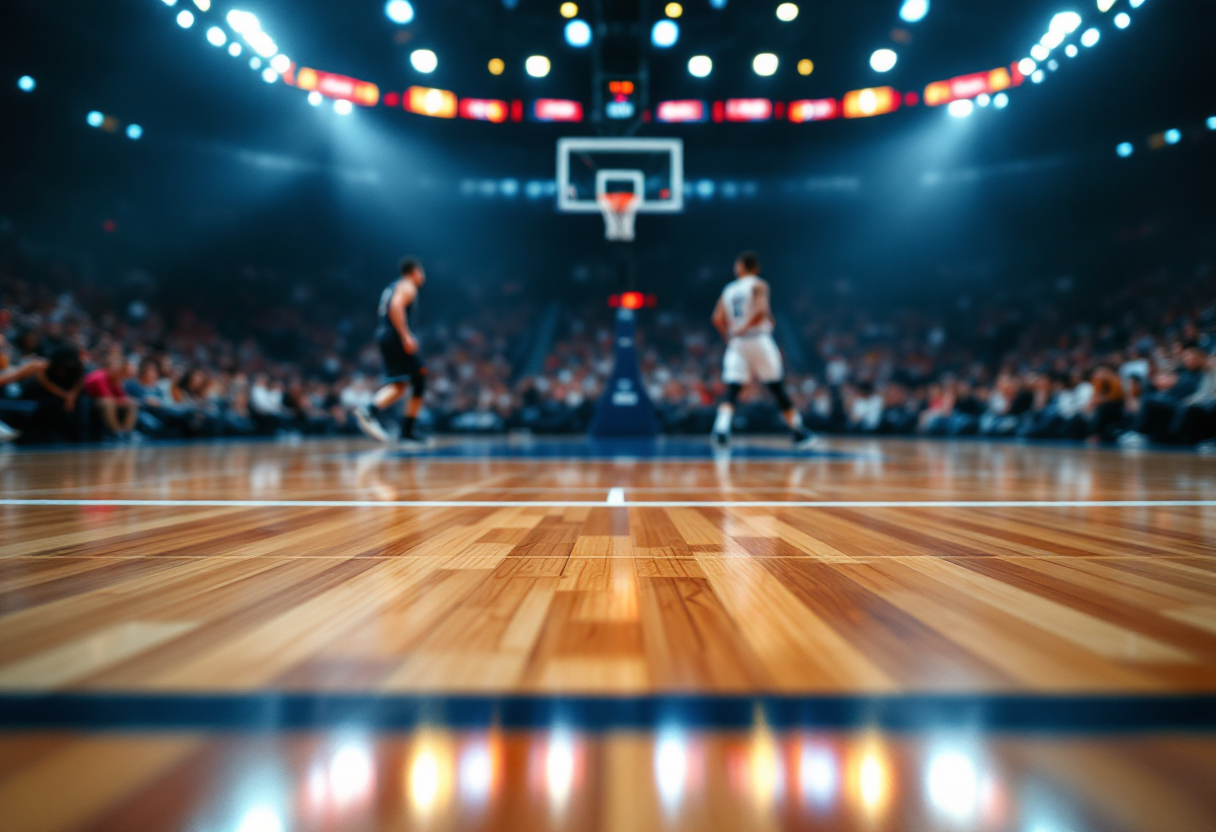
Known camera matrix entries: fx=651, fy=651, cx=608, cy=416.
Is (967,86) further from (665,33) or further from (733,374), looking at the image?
(733,374)

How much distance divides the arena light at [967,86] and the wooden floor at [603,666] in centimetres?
1177

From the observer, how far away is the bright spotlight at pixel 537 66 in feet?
34.1

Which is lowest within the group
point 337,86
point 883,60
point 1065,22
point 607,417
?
point 607,417

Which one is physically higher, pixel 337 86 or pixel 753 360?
pixel 337 86

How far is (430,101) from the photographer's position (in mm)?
11328

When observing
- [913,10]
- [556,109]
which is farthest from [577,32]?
[913,10]

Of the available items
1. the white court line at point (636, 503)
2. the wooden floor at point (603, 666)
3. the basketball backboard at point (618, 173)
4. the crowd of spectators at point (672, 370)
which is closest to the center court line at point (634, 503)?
the white court line at point (636, 503)

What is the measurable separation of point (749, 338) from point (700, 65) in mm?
7270

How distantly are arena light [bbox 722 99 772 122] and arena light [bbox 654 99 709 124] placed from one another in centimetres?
39

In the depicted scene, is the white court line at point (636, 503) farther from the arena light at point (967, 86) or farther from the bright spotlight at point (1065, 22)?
the arena light at point (967, 86)

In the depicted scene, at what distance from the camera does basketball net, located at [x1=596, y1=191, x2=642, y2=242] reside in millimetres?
8156

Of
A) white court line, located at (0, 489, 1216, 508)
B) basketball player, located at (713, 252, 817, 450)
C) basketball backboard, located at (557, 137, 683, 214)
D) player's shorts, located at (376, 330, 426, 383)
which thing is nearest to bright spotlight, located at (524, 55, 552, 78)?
basketball backboard, located at (557, 137, 683, 214)

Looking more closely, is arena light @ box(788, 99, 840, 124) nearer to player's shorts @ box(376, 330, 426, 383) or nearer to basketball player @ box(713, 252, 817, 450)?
basketball player @ box(713, 252, 817, 450)

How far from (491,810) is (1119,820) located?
0.33 m
